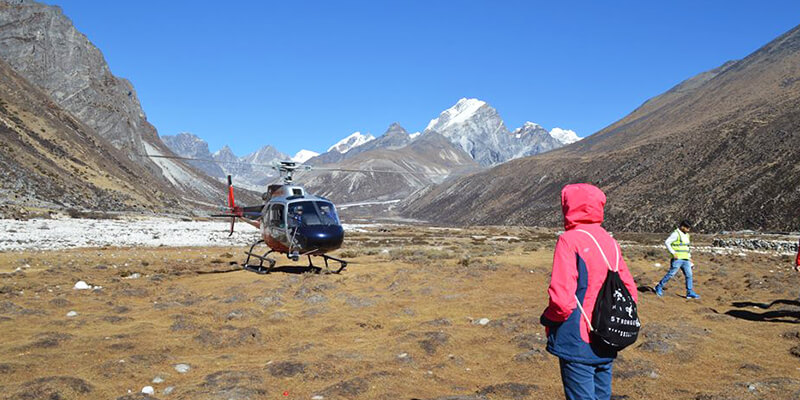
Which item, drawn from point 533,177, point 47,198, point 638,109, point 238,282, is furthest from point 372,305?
point 638,109

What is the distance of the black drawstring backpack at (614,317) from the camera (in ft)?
13.8

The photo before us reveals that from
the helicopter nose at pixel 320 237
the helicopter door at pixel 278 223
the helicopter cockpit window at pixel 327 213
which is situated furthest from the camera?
the helicopter door at pixel 278 223

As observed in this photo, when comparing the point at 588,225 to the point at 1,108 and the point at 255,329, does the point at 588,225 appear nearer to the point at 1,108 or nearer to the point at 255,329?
the point at 255,329

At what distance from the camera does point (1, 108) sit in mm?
65000

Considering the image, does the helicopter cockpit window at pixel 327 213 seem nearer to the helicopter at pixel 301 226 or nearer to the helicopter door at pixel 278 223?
the helicopter at pixel 301 226

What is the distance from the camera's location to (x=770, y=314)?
11.7m

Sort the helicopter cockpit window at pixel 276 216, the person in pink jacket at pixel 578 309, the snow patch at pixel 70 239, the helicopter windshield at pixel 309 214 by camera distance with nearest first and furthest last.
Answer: the person in pink jacket at pixel 578 309
the helicopter windshield at pixel 309 214
the helicopter cockpit window at pixel 276 216
the snow patch at pixel 70 239

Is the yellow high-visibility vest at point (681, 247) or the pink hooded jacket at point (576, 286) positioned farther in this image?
the yellow high-visibility vest at point (681, 247)

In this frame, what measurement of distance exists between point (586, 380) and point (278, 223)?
14.8 m

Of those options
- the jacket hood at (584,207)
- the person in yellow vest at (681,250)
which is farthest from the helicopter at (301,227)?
the jacket hood at (584,207)

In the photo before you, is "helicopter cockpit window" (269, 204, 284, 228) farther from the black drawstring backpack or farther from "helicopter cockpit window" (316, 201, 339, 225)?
the black drawstring backpack

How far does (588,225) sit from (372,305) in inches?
380

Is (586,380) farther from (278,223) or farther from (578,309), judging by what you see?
(278,223)

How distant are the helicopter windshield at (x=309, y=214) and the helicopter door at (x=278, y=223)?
452 millimetres
